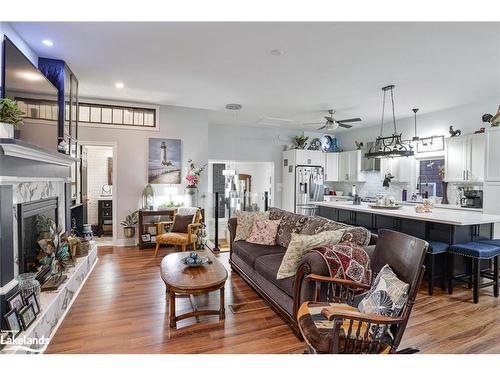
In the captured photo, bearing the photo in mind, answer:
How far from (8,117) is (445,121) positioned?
6878 mm

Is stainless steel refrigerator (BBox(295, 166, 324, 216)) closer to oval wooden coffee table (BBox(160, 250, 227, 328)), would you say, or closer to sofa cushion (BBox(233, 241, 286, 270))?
sofa cushion (BBox(233, 241, 286, 270))

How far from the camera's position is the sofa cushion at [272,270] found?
249 centimetres

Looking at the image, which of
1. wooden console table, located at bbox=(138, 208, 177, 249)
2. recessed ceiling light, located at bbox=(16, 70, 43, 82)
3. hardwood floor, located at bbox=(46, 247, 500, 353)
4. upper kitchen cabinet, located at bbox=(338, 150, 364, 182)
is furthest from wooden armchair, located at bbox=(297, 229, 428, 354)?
upper kitchen cabinet, located at bbox=(338, 150, 364, 182)

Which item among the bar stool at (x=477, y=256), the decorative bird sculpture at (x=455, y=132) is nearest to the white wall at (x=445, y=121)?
the decorative bird sculpture at (x=455, y=132)

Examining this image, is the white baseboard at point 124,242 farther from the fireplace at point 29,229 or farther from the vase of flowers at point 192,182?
the fireplace at point 29,229

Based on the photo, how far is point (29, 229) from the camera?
109 inches

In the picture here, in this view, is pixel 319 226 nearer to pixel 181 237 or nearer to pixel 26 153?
pixel 181 237

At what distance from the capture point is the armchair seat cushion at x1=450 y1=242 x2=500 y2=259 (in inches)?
121

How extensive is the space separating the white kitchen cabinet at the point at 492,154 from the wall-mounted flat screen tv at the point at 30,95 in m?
6.09

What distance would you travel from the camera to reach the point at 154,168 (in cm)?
559
